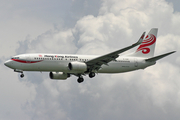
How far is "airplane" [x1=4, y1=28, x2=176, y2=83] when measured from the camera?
58.8 metres

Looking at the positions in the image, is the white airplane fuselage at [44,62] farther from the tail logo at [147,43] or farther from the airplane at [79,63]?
the tail logo at [147,43]

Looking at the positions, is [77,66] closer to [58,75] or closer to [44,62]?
[44,62]

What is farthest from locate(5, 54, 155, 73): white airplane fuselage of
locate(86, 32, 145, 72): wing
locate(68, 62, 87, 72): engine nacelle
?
locate(86, 32, 145, 72): wing

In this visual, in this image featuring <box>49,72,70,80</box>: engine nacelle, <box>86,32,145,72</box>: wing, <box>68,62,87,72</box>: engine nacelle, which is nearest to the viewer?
<box>86,32,145,72</box>: wing

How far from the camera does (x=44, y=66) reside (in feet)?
194

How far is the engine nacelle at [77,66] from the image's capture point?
196 ft

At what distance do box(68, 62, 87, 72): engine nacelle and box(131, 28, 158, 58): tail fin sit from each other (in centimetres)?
1375

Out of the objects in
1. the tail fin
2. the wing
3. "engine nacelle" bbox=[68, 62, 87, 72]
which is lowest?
"engine nacelle" bbox=[68, 62, 87, 72]

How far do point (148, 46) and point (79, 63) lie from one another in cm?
1870

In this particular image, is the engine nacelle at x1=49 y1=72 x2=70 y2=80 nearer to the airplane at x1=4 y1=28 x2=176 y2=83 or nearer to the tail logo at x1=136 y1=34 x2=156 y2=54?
the airplane at x1=4 y1=28 x2=176 y2=83

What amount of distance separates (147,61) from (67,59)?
16.6 metres

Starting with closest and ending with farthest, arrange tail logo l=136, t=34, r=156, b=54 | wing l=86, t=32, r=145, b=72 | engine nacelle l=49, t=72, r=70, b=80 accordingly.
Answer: wing l=86, t=32, r=145, b=72, engine nacelle l=49, t=72, r=70, b=80, tail logo l=136, t=34, r=156, b=54

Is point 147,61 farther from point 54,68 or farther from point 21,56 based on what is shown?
point 21,56

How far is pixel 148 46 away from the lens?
72000mm
